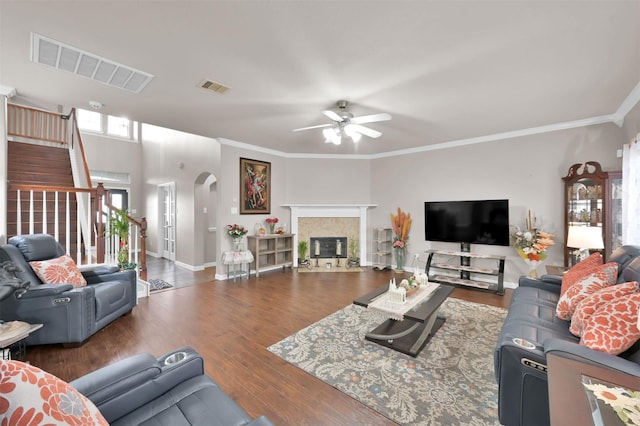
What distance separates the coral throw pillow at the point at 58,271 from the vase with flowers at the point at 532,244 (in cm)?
575

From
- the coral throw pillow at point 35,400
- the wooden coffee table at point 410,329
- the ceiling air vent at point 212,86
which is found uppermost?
the ceiling air vent at point 212,86

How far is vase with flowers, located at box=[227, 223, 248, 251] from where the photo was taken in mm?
5020

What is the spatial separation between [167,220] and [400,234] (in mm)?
5890

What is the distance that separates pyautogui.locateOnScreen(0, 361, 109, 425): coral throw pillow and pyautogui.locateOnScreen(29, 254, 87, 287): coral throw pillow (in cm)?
269

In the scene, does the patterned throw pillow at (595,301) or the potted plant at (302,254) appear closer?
the patterned throw pillow at (595,301)

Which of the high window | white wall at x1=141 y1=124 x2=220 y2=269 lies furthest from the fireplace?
the high window

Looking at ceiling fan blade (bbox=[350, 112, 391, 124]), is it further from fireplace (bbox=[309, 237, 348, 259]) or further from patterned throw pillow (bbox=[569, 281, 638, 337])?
fireplace (bbox=[309, 237, 348, 259])

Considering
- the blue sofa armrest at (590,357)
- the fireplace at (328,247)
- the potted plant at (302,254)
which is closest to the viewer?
the blue sofa armrest at (590,357)

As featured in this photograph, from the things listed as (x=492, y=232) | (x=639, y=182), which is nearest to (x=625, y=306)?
(x=639, y=182)

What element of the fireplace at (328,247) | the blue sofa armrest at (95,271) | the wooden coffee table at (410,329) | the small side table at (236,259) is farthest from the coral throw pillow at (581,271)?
the blue sofa armrest at (95,271)

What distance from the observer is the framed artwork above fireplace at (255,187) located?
17.6 feet

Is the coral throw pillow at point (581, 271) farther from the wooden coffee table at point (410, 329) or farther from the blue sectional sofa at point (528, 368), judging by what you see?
the wooden coffee table at point (410, 329)

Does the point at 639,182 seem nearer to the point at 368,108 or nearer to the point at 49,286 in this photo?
the point at 368,108

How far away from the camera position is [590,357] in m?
1.33
